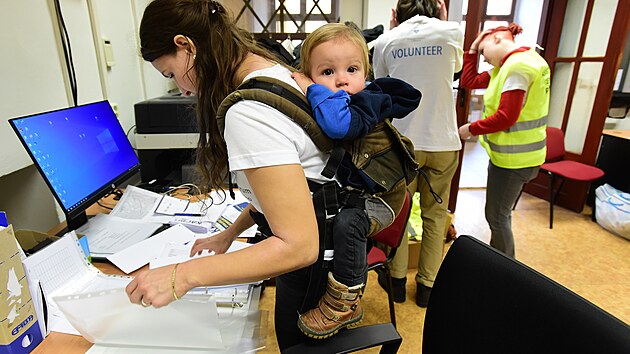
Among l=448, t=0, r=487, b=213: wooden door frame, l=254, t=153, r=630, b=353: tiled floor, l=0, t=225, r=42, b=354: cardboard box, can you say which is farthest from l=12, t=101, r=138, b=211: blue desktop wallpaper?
l=448, t=0, r=487, b=213: wooden door frame

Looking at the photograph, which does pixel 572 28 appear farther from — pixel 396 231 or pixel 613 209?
pixel 396 231

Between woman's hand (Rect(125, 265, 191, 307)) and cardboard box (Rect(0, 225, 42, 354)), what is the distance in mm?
263

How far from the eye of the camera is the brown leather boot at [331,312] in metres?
0.90

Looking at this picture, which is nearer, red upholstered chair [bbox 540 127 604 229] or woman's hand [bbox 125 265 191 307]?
woman's hand [bbox 125 265 191 307]

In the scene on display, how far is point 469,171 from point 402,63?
9.92 feet

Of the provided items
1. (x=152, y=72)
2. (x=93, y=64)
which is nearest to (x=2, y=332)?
(x=93, y=64)

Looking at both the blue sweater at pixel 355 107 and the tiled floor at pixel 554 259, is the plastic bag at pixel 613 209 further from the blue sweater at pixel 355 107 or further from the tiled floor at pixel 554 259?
the blue sweater at pixel 355 107

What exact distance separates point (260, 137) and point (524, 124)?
182 cm

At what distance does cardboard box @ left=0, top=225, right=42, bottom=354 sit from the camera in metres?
0.71

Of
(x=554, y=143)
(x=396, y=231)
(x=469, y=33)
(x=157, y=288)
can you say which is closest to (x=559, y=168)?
(x=554, y=143)

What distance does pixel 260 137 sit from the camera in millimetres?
661

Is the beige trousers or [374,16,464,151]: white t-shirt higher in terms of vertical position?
[374,16,464,151]: white t-shirt

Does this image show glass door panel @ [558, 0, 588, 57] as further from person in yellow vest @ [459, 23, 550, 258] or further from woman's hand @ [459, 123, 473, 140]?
woman's hand @ [459, 123, 473, 140]

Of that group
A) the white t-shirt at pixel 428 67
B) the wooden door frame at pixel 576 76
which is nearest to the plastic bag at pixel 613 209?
the wooden door frame at pixel 576 76
